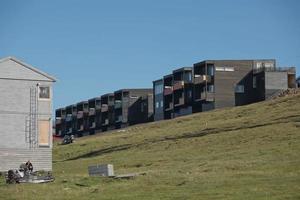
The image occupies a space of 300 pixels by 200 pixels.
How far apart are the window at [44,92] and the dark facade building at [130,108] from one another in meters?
91.9

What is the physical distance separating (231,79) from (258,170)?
81911 millimetres

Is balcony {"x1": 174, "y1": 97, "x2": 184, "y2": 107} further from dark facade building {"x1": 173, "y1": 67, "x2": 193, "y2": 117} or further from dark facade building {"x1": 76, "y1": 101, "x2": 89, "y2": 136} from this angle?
dark facade building {"x1": 76, "y1": 101, "x2": 89, "y2": 136}

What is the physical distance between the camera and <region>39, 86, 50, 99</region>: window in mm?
47625

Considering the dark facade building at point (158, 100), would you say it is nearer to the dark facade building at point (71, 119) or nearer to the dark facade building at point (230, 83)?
the dark facade building at point (230, 83)

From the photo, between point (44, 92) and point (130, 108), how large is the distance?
94832mm

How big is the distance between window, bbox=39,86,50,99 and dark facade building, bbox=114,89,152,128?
9188 centimetres

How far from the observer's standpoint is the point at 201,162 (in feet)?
125

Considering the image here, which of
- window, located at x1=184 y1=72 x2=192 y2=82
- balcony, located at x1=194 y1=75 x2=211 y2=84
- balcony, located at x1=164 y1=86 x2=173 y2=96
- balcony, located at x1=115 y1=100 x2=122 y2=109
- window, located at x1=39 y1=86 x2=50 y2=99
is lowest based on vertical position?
window, located at x1=39 y1=86 x2=50 y2=99

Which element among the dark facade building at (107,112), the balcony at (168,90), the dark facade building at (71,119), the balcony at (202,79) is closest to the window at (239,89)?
the balcony at (202,79)

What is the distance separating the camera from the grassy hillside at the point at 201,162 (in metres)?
24.2

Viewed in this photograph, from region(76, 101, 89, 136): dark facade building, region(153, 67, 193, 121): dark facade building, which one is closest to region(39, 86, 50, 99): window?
region(153, 67, 193, 121): dark facade building

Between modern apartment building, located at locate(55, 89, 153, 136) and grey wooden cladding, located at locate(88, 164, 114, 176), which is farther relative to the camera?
modern apartment building, located at locate(55, 89, 153, 136)

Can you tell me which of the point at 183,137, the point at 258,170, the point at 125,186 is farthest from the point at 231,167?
the point at 183,137

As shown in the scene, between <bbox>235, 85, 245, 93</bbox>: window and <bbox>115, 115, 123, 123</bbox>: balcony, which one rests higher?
<bbox>235, 85, 245, 93</bbox>: window
